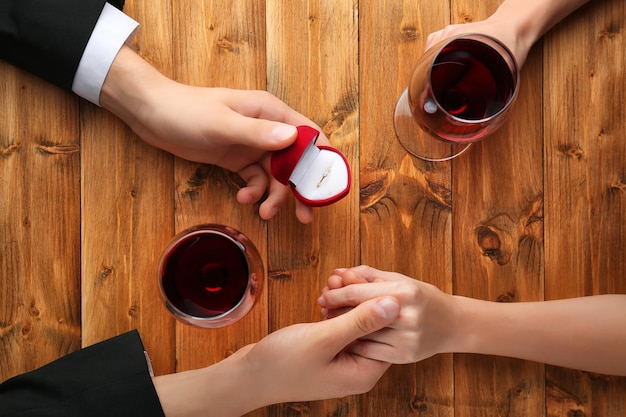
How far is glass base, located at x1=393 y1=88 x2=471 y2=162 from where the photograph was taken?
95cm

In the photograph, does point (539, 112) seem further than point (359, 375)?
Yes

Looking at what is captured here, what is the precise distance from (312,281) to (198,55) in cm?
46

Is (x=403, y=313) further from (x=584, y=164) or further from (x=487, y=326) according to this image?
(x=584, y=164)

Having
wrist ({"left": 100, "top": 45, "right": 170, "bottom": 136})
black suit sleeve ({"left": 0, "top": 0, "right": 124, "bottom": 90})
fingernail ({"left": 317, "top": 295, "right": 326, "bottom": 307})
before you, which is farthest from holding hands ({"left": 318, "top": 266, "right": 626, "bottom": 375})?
black suit sleeve ({"left": 0, "top": 0, "right": 124, "bottom": 90})

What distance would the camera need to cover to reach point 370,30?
97 cm

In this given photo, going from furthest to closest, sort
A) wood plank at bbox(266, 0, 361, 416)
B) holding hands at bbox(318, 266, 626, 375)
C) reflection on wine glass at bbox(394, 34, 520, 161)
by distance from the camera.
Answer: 1. wood plank at bbox(266, 0, 361, 416)
2. holding hands at bbox(318, 266, 626, 375)
3. reflection on wine glass at bbox(394, 34, 520, 161)

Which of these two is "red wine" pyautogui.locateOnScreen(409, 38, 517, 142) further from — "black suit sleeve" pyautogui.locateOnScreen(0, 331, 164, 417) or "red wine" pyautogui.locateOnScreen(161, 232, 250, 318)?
"black suit sleeve" pyautogui.locateOnScreen(0, 331, 164, 417)

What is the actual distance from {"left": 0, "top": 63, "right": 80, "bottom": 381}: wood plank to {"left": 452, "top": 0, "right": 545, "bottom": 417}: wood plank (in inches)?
27.5

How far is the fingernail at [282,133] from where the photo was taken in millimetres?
798

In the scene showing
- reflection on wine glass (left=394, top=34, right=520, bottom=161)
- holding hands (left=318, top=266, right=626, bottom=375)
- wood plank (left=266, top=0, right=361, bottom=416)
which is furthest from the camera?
wood plank (left=266, top=0, right=361, bottom=416)

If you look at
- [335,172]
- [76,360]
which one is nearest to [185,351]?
[76,360]

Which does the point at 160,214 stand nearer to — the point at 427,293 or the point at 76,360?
the point at 76,360

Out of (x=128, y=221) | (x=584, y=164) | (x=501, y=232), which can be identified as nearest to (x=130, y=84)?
(x=128, y=221)

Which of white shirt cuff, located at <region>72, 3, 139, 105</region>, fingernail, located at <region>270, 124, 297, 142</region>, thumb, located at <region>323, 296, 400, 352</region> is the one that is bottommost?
thumb, located at <region>323, 296, 400, 352</region>
